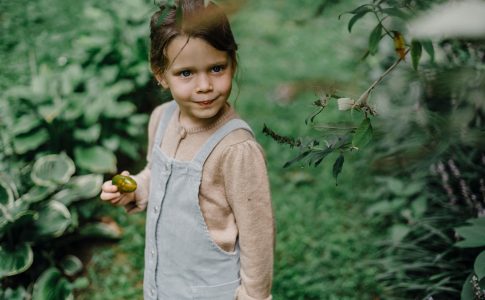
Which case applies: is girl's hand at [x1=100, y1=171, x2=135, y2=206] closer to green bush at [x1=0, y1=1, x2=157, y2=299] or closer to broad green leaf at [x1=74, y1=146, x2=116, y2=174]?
green bush at [x1=0, y1=1, x2=157, y2=299]

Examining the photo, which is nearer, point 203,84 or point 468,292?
point 203,84

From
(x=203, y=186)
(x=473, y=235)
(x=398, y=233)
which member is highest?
(x=203, y=186)

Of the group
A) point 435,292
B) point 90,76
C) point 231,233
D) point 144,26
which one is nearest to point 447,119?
point 231,233

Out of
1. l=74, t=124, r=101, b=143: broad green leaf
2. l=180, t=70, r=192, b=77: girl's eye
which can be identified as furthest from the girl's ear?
l=74, t=124, r=101, b=143: broad green leaf

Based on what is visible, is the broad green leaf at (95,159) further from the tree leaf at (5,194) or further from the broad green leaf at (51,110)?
the tree leaf at (5,194)

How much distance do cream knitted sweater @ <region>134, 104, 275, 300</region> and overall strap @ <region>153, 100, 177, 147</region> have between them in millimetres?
96

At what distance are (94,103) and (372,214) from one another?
1.82m

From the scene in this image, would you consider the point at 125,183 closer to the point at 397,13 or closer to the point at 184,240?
the point at 184,240

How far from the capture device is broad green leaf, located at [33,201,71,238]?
2795mm

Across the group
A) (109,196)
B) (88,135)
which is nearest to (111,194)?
(109,196)

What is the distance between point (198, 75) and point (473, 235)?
1070 mm

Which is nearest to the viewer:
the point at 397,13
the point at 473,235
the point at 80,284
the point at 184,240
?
the point at 397,13

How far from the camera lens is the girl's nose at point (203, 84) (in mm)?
1528

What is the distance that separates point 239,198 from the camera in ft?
5.24
